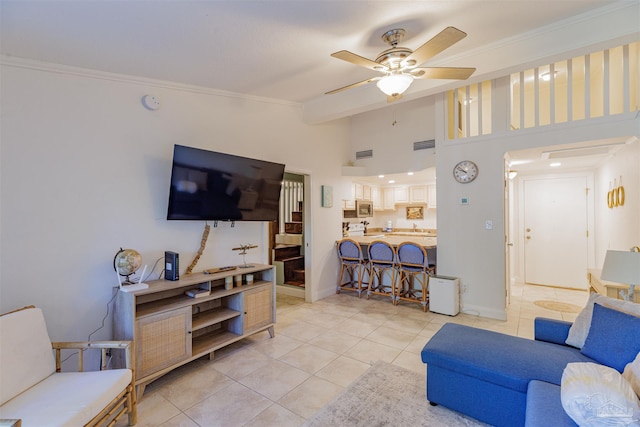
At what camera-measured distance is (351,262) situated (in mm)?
5152

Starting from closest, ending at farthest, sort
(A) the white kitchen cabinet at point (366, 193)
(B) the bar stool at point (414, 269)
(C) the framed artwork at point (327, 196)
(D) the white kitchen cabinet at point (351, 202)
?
1. (B) the bar stool at point (414, 269)
2. (C) the framed artwork at point (327, 196)
3. (D) the white kitchen cabinet at point (351, 202)
4. (A) the white kitchen cabinet at point (366, 193)

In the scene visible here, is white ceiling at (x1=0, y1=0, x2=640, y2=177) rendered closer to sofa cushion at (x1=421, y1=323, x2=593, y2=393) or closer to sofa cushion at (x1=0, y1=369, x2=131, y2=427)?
sofa cushion at (x1=0, y1=369, x2=131, y2=427)

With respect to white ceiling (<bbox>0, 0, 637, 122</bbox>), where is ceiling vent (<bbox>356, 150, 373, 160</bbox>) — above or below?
below

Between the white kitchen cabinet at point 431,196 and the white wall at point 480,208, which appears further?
the white kitchen cabinet at point 431,196

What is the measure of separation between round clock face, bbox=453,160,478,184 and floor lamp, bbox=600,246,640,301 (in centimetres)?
196

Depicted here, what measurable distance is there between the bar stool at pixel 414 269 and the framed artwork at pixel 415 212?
9.13 feet

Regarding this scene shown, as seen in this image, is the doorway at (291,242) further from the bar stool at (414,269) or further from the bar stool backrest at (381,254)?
the bar stool at (414,269)

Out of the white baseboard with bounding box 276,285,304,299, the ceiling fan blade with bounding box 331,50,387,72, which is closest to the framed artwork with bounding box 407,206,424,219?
the white baseboard with bounding box 276,285,304,299

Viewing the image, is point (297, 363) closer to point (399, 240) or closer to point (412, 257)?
point (412, 257)

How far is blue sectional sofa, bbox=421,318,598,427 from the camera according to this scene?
173 centimetres

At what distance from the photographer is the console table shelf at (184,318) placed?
2.29 m

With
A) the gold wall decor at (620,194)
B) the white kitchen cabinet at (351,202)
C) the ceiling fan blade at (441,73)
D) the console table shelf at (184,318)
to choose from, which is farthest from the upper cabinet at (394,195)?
the ceiling fan blade at (441,73)

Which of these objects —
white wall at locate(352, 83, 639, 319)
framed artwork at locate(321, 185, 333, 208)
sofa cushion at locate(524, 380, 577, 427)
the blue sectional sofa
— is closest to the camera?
sofa cushion at locate(524, 380, 577, 427)

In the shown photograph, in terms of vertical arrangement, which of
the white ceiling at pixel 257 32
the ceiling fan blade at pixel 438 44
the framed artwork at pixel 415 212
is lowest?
the framed artwork at pixel 415 212
